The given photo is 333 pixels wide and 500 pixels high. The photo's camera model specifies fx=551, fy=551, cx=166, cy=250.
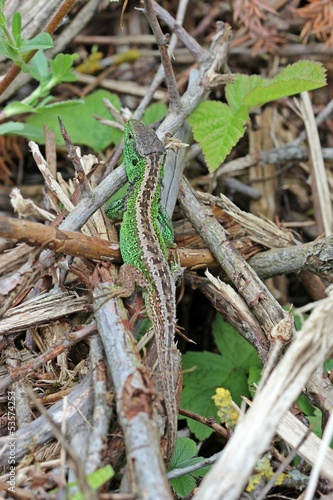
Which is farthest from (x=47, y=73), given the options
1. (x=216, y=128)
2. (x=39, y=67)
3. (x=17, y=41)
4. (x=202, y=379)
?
(x=202, y=379)

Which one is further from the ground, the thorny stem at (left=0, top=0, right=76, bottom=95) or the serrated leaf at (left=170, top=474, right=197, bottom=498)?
the thorny stem at (left=0, top=0, right=76, bottom=95)

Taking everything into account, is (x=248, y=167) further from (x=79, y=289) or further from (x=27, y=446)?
(x=27, y=446)

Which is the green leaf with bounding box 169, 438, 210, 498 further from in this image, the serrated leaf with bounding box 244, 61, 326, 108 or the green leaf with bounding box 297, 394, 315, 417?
the serrated leaf with bounding box 244, 61, 326, 108

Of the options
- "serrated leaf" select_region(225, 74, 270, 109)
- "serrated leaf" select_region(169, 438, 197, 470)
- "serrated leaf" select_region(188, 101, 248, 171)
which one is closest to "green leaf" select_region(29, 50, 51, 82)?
"serrated leaf" select_region(188, 101, 248, 171)

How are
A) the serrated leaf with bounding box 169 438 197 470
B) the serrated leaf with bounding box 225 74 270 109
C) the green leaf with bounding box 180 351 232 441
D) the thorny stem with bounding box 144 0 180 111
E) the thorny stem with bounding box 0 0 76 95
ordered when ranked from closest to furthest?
the serrated leaf with bounding box 169 438 197 470
the thorny stem with bounding box 0 0 76 95
the thorny stem with bounding box 144 0 180 111
the green leaf with bounding box 180 351 232 441
the serrated leaf with bounding box 225 74 270 109

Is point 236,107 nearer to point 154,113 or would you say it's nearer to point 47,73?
point 154,113

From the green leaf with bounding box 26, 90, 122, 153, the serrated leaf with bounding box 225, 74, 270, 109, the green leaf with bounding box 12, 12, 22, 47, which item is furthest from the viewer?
the green leaf with bounding box 26, 90, 122, 153

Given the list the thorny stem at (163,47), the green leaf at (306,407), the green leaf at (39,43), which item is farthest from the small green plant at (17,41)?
the green leaf at (306,407)
